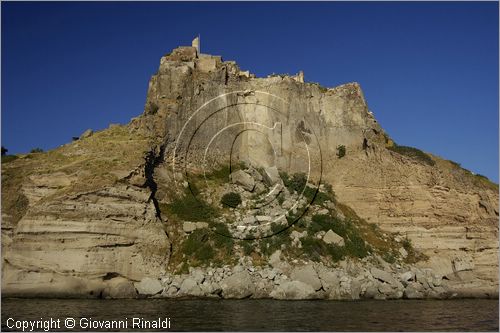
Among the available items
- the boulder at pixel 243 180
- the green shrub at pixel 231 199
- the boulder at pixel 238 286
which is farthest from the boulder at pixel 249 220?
the boulder at pixel 238 286

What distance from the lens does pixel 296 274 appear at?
28.5m

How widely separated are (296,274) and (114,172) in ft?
36.0

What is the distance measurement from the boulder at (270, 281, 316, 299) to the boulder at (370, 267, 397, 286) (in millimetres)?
4104

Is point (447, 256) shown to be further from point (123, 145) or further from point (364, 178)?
point (123, 145)

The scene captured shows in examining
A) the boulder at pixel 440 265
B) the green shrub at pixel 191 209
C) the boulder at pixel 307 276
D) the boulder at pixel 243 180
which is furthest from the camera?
the boulder at pixel 243 180

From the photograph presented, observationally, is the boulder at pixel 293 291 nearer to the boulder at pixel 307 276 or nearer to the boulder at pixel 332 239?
the boulder at pixel 307 276

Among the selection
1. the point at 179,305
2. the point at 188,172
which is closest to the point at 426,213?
the point at 188,172

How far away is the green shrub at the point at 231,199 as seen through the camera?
3431 centimetres

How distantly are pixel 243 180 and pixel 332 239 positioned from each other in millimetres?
7387

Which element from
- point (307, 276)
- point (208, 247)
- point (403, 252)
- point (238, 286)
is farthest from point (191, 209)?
point (403, 252)

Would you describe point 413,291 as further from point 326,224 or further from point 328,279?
point 326,224

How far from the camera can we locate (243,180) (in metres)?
36.2

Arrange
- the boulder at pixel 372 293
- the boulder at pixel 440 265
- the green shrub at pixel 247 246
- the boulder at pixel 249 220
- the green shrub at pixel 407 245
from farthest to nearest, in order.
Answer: the green shrub at pixel 407 245 → the boulder at pixel 440 265 → the boulder at pixel 249 220 → the green shrub at pixel 247 246 → the boulder at pixel 372 293

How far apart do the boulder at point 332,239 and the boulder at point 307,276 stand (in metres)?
3.40
